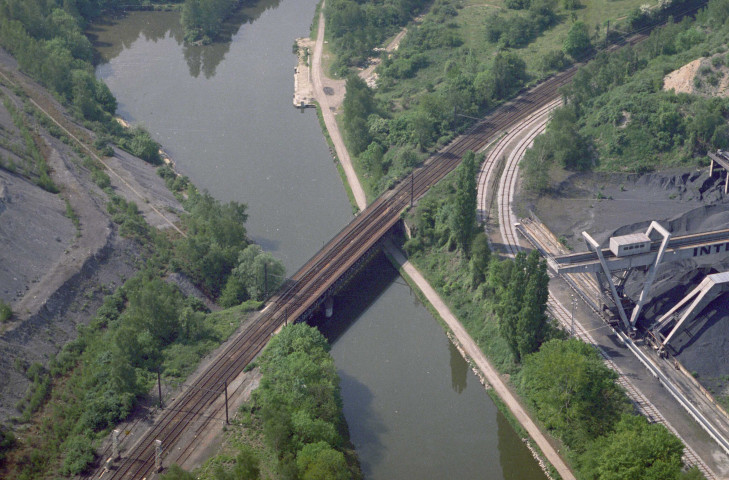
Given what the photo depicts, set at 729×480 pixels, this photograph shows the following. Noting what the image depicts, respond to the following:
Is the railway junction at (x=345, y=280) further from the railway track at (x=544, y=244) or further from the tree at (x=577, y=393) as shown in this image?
the tree at (x=577, y=393)

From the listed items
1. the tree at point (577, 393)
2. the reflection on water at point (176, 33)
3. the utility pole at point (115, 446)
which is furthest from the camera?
the reflection on water at point (176, 33)

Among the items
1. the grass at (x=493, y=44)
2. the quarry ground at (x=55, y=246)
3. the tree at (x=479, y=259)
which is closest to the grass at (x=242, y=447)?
the quarry ground at (x=55, y=246)

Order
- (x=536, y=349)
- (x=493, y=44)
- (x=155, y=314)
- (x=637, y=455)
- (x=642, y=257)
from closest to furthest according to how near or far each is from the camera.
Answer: (x=637, y=455) → (x=536, y=349) → (x=642, y=257) → (x=155, y=314) → (x=493, y=44)

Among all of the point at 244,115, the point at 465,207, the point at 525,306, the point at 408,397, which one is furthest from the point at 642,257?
the point at 244,115

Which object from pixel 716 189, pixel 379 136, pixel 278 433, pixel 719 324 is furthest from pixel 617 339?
pixel 379 136

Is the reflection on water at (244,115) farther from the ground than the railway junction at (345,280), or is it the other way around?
the reflection on water at (244,115)

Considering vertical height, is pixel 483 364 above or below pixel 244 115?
below

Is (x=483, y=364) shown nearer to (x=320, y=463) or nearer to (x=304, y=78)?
(x=320, y=463)
